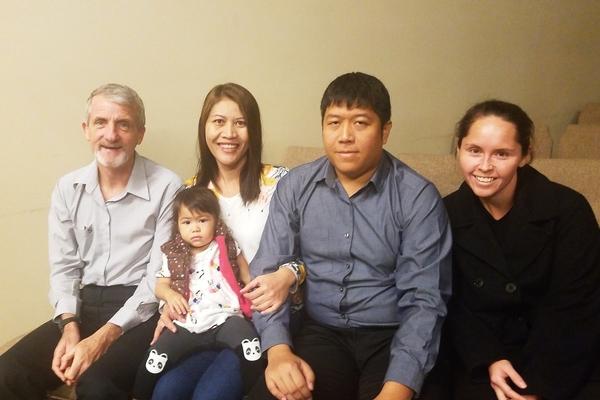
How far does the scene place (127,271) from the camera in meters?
1.84

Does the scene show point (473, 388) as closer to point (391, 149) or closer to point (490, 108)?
point (490, 108)

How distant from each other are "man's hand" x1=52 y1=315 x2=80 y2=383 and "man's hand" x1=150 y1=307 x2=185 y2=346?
0.82 feet

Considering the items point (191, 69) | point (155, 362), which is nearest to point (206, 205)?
point (155, 362)

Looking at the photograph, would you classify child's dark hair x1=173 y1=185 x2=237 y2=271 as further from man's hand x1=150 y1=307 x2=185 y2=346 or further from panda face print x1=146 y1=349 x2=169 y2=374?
panda face print x1=146 y1=349 x2=169 y2=374

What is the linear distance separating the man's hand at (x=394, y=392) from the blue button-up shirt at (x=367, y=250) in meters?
0.09

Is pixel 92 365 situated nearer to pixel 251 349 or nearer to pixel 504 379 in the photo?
pixel 251 349

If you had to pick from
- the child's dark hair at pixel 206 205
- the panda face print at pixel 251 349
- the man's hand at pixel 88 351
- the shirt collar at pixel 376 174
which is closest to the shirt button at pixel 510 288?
the shirt collar at pixel 376 174

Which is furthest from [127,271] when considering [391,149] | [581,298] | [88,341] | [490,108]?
[391,149]

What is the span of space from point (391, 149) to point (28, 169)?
1.77 meters

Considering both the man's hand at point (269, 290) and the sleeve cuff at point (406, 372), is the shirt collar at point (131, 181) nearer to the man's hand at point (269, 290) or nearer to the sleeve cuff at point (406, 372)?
the man's hand at point (269, 290)

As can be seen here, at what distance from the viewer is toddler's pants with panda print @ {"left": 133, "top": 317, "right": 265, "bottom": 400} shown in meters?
1.54

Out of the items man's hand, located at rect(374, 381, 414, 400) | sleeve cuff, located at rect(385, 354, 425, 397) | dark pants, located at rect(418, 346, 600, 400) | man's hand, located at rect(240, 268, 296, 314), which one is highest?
man's hand, located at rect(240, 268, 296, 314)

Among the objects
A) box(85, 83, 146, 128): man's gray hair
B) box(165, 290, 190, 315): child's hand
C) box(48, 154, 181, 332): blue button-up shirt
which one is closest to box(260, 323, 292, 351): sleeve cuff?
box(165, 290, 190, 315): child's hand

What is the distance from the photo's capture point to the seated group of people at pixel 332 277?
145 centimetres
